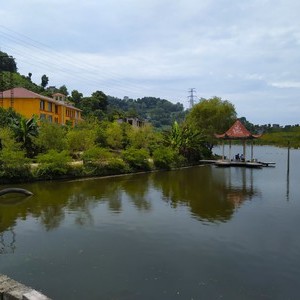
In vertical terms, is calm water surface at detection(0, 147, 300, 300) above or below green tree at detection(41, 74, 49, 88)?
below

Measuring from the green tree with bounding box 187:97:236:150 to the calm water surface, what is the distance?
2979cm

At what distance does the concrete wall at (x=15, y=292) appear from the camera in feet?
18.4

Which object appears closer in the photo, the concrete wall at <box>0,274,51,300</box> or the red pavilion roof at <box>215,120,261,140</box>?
the concrete wall at <box>0,274,51,300</box>

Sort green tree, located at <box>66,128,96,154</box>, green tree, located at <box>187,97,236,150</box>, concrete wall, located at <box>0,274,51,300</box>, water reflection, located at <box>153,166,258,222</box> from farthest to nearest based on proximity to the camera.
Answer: green tree, located at <box>187,97,236,150</box>, green tree, located at <box>66,128,96,154</box>, water reflection, located at <box>153,166,258,222</box>, concrete wall, located at <box>0,274,51,300</box>

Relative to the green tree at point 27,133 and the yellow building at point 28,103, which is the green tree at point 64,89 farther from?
the green tree at point 27,133

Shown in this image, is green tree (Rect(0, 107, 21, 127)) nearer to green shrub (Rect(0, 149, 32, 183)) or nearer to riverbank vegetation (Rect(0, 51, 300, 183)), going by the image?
riverbank vegetation (Rect(0, 51, 300, 183))

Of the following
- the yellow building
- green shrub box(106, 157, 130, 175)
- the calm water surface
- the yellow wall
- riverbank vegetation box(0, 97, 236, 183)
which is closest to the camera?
the calm water surface

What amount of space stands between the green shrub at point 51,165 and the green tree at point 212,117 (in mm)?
27725

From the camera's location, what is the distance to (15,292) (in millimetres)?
6227

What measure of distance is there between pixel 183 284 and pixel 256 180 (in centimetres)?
2316

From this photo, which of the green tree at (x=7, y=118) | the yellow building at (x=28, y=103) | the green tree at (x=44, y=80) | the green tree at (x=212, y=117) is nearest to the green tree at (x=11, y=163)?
the green tree at (x=7, y=118)

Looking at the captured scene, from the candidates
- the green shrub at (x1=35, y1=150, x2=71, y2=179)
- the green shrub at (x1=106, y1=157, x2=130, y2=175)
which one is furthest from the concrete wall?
the green shrub at (x1=106, y1=157, x2=130, y2=175)

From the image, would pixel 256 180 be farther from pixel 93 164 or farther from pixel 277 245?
pixel 277 245

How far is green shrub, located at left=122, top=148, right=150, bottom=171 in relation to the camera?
35.5m
